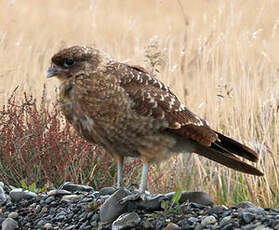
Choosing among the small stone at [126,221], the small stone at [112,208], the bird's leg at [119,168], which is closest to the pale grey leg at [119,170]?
the bird's leg at [119,168]

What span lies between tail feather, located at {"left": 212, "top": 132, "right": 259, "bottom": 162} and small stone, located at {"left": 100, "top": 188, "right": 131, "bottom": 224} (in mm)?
742

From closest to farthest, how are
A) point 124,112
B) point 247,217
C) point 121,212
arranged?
point 247,217 < point 124,112 < point 121,212

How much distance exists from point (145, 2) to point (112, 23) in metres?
5.59

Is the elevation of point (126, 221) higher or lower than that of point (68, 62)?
lower

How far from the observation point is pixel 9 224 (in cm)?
465

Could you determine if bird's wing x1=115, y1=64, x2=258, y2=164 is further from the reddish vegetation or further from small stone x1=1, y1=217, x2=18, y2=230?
the reddish vegetation

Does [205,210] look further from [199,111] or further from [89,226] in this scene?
[199,111]

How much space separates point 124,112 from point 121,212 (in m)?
0.64

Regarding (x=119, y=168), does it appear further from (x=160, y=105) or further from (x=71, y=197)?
(x=160, y=105)

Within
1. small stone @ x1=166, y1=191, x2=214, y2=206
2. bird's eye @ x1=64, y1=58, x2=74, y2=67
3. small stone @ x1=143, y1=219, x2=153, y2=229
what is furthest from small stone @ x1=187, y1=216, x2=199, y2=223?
bird's eye @ x1=64, y1=58, x2=74, y2=67

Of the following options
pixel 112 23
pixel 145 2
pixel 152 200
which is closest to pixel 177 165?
pixel 152 200

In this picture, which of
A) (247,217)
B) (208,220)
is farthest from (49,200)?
(247,217)

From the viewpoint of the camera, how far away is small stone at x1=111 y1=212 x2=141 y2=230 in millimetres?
4289

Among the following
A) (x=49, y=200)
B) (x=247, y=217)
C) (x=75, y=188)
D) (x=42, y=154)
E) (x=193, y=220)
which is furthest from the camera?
(x=42, y=154)
